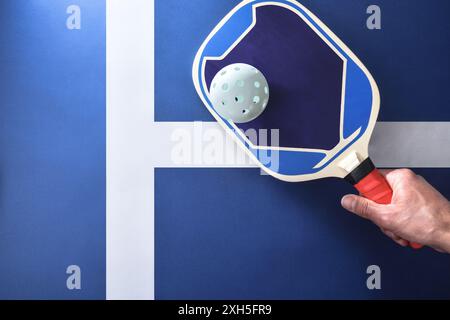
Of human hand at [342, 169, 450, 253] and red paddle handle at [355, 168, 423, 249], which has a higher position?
red paddle handle at [355, 168, 423, 249]

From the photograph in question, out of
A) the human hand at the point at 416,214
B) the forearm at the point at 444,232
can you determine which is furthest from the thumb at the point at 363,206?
the forearm at the point at 444,232

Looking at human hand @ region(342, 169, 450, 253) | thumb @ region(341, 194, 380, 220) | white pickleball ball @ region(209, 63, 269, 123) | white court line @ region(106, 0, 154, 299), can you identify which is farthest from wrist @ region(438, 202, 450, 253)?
white court line @ region(106, 0, 154, 299)

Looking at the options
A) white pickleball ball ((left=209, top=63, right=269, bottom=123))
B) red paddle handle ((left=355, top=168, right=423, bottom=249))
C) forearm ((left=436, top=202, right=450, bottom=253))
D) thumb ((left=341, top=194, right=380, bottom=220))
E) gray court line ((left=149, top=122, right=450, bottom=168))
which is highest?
white pickleball ball ((left=209, top=63, right=269, bottom=123))

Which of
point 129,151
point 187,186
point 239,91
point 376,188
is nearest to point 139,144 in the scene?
point 129,151

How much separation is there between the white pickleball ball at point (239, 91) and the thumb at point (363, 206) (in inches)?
9.4

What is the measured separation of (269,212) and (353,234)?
18 centimetres

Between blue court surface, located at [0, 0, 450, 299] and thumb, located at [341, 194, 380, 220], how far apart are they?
0.09 meters

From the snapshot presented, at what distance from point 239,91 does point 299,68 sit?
14cm

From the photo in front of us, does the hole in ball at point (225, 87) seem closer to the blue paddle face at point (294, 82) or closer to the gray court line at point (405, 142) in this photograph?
the blue paddle face at point (294, 82)

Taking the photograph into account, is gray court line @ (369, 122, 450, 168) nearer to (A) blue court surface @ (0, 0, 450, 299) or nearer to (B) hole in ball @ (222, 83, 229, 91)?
(A) blue court surface @ (0, 0, 450, 299)

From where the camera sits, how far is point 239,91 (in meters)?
0.69

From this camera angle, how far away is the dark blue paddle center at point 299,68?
2.39ft

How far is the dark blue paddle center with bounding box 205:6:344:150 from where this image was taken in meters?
0.73
